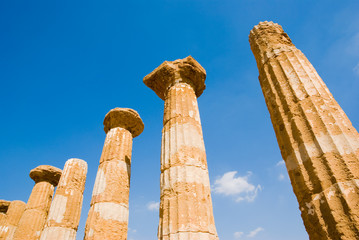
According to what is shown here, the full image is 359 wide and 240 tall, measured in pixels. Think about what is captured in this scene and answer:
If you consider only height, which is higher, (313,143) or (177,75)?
(177,75)

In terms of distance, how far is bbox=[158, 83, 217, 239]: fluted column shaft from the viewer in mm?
5089

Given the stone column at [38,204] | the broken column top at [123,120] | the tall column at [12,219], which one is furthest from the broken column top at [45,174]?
the broken column top at [123,120]

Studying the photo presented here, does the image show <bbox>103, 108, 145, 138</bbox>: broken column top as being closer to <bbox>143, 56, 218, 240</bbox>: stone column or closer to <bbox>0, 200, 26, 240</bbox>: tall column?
<bbox>143, 56, 218, 240</bbox>: stone column

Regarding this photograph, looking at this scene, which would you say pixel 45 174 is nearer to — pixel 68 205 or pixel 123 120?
pixel 68 205

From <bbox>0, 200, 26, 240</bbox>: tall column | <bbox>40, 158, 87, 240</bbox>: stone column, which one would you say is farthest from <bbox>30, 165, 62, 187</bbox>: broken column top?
<bbox>0, 200, 26, 240</bbox>: tall column

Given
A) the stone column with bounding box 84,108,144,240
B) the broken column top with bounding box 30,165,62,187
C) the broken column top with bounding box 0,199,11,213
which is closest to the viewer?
the stone column with bounding box 84,108,144,240

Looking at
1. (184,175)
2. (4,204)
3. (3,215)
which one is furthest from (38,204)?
(184,175)

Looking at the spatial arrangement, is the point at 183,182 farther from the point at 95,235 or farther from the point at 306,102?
the point at 95,235

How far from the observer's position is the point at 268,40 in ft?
18.9

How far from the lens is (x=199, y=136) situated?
7.02 metres

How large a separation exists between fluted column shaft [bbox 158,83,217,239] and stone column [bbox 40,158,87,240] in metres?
6.72

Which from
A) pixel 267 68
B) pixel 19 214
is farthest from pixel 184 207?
pixel 19 214

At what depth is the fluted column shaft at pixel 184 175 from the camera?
200 inches

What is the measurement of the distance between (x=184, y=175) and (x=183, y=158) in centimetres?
51
